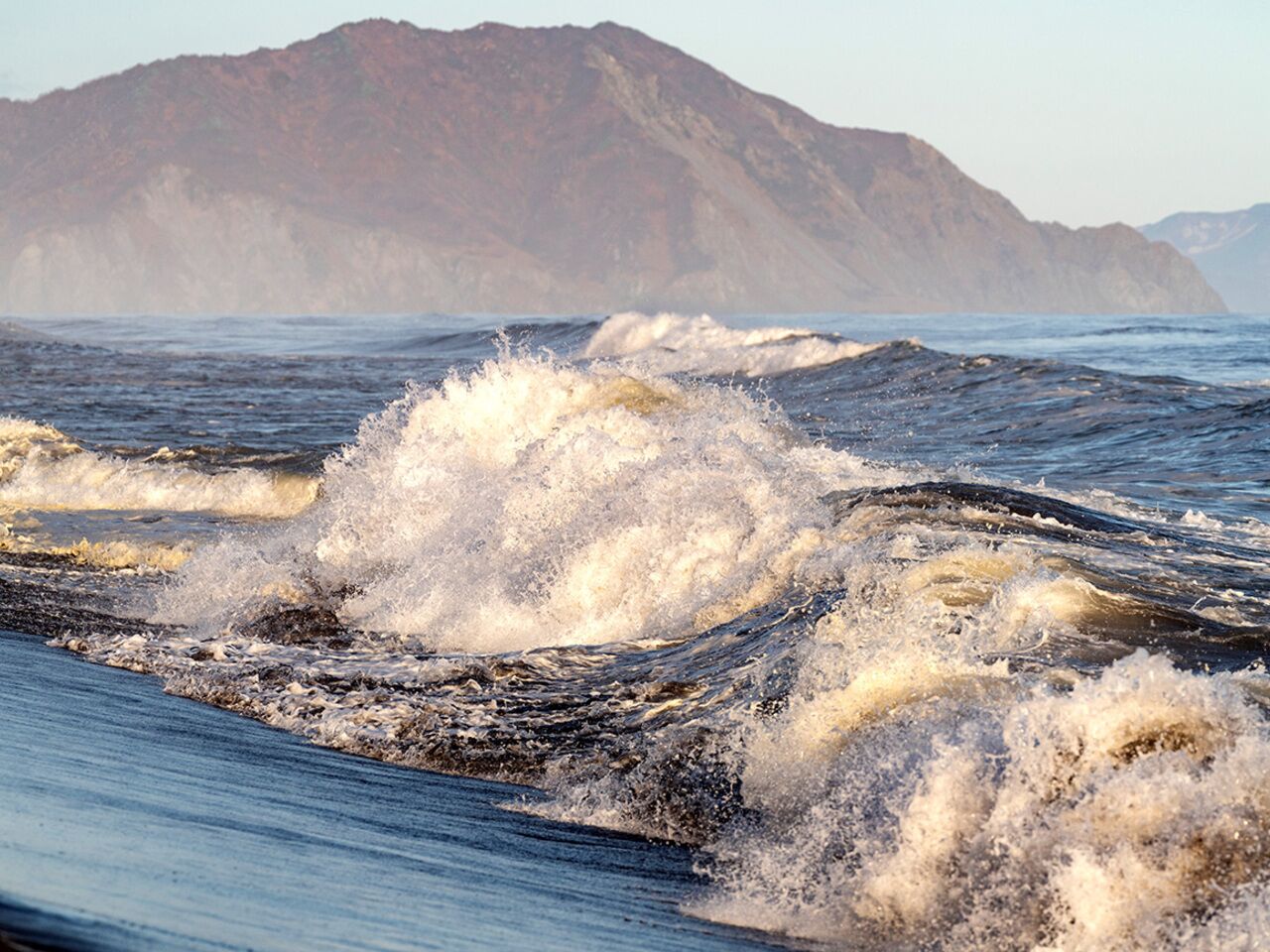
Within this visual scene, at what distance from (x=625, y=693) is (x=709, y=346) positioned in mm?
34168

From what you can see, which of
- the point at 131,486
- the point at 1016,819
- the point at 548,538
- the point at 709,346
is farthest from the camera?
the point at 709,346

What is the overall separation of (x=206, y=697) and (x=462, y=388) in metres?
8.38

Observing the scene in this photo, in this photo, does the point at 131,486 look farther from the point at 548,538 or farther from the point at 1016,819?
the point at 1016,819

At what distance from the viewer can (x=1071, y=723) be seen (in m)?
4.60

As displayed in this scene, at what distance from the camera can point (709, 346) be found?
41.2 metres

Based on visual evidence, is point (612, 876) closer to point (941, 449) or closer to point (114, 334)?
point (941, 449)

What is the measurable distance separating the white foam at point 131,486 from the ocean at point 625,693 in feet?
0.20

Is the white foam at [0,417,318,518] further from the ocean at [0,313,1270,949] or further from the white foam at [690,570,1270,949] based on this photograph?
the white foam at [690,570,1270,949]

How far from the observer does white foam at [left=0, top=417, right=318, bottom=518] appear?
1559 centimetres

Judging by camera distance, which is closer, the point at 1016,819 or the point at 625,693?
the point at 1016,819

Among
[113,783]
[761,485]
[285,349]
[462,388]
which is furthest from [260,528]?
[285,349]

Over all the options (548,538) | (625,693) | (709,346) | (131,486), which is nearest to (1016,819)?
(625,693)

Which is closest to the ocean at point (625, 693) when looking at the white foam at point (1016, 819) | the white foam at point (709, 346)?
the white foam at point (1016, 819)

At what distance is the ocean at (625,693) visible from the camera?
417 cm
